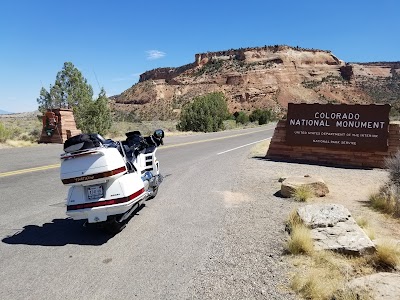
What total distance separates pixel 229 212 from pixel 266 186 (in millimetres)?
2926

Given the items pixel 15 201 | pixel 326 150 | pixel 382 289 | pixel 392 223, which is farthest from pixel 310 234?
pixel 326 150

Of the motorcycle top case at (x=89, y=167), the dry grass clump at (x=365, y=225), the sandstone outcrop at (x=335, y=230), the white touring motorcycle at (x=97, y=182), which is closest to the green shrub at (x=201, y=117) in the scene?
the dry grass clump at (x=365, y=225)

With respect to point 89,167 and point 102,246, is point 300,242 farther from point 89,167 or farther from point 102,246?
point 89,167

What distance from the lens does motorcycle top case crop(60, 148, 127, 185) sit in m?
5.20

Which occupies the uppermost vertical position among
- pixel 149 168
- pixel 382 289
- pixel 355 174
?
pixel 149 168

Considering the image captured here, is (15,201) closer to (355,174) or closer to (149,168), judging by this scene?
(149,168)

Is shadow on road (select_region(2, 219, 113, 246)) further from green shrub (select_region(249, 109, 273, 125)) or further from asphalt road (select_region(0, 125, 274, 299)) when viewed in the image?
green shrub (select_region(249, 109, 273, 125))

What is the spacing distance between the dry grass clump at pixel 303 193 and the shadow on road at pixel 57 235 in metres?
4.18

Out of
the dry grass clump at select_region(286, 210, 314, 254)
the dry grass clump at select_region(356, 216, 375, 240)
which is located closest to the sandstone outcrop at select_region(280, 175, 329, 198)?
the dry grass clump at select_region(356, 216, 375, 240)

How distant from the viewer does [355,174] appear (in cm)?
1220

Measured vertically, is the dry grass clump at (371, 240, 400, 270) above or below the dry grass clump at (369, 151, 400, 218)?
above

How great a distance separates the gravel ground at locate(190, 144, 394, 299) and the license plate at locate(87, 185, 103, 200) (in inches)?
70.9

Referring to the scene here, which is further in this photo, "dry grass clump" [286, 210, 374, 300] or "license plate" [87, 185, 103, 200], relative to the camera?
"license plate" [87, 185, 103, 200]

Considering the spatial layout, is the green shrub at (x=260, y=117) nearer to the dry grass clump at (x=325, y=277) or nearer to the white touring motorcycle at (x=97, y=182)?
the white touring motorcycle at (x=97, y=182)
